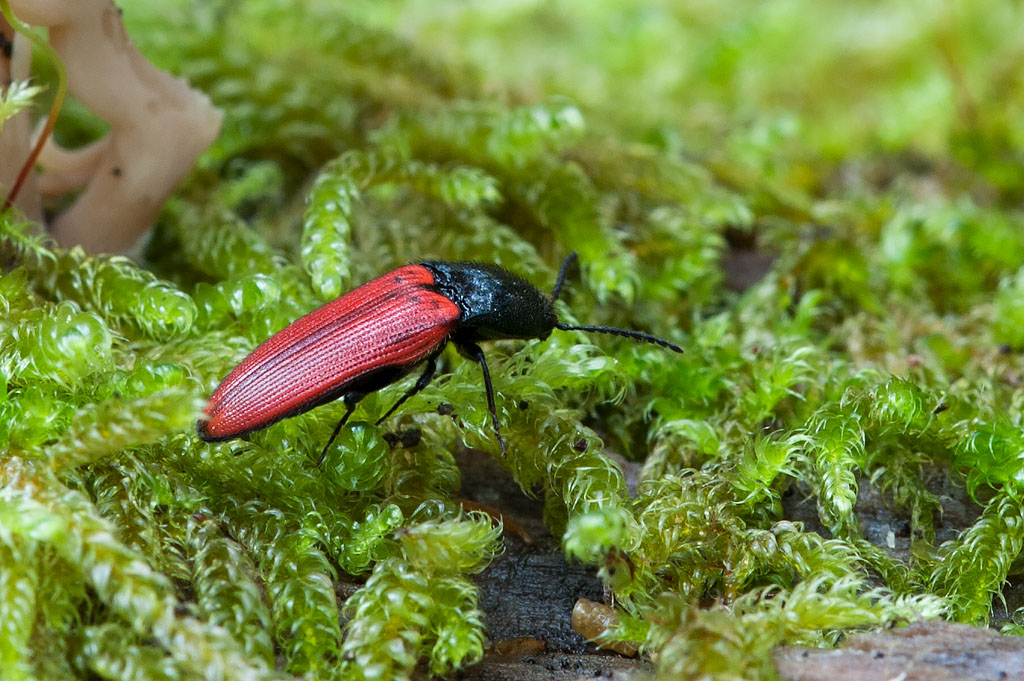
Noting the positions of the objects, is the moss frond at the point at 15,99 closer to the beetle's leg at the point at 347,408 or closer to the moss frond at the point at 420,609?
the beetle's leg at the point at 347,408

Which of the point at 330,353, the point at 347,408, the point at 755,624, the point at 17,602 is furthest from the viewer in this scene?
the point at 347,408

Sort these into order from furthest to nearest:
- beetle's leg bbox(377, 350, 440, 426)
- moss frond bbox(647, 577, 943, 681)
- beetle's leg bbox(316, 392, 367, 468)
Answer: beetle's leg bbox(377, 350, 440, 426) → beetle's leg bbox(316, 392, 367, 468) → moss frond bbox(647, 577, 943, 681)

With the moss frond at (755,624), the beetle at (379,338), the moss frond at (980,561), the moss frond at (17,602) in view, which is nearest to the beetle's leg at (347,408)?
the beetle at (379,338)

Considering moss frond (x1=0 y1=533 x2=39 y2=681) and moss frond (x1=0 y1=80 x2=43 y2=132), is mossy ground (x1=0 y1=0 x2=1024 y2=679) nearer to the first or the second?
moss frond (x1=0 y1=533 x2=39 y2=681)

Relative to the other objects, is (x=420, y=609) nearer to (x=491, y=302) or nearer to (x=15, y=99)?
(x=491, y=302)

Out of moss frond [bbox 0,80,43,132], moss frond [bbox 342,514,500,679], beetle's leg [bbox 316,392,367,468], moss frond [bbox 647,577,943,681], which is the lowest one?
moss frond [bbox 342,514,500,679]

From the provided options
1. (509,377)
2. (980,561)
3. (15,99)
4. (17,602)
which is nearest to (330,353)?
(509,377)

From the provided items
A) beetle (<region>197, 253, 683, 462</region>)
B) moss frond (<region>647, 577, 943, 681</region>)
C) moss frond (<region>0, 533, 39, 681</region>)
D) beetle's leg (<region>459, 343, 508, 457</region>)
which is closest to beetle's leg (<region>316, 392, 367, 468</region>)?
beetle (<region>197, 253, 683, 462</region>)

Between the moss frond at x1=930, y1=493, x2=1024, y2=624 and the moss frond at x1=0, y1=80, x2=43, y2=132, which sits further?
the moss frond at x1=0, y1=80, x2=43, y2=132
